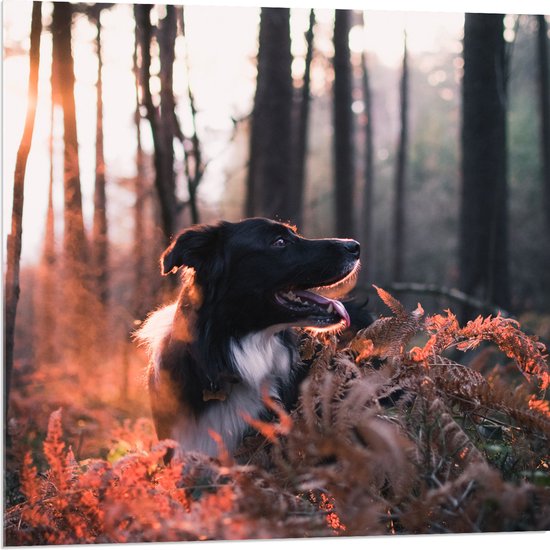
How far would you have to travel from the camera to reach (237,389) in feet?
12.9

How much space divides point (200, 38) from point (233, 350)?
5.68 metres

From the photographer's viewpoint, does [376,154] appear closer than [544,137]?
No

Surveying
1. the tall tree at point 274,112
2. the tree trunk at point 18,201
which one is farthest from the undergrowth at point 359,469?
the tall tree at point 274,112

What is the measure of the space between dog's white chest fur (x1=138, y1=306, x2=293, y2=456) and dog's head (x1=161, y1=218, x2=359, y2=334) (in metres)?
0.12

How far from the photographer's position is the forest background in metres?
6.71

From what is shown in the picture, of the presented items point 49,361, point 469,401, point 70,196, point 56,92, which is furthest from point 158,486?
point 49,361

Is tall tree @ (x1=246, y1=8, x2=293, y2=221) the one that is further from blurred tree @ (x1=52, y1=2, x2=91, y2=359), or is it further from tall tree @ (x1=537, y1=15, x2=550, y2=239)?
tall tree @ (x1=537, y1=15, x2=550, y2=239)

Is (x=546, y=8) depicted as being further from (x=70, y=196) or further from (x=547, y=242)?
(x=547, y=242)

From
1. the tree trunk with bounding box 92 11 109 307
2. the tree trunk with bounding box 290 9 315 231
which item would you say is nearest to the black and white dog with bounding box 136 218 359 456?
the tree trunk with bounding box 290 9 315 231

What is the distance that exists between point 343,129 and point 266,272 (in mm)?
10362

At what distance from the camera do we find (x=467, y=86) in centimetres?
802

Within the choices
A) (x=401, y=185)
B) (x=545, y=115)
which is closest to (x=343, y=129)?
(x=545, y=115)

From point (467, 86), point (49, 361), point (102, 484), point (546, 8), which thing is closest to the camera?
point (102, 484)

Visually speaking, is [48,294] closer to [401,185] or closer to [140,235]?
[140,235]
